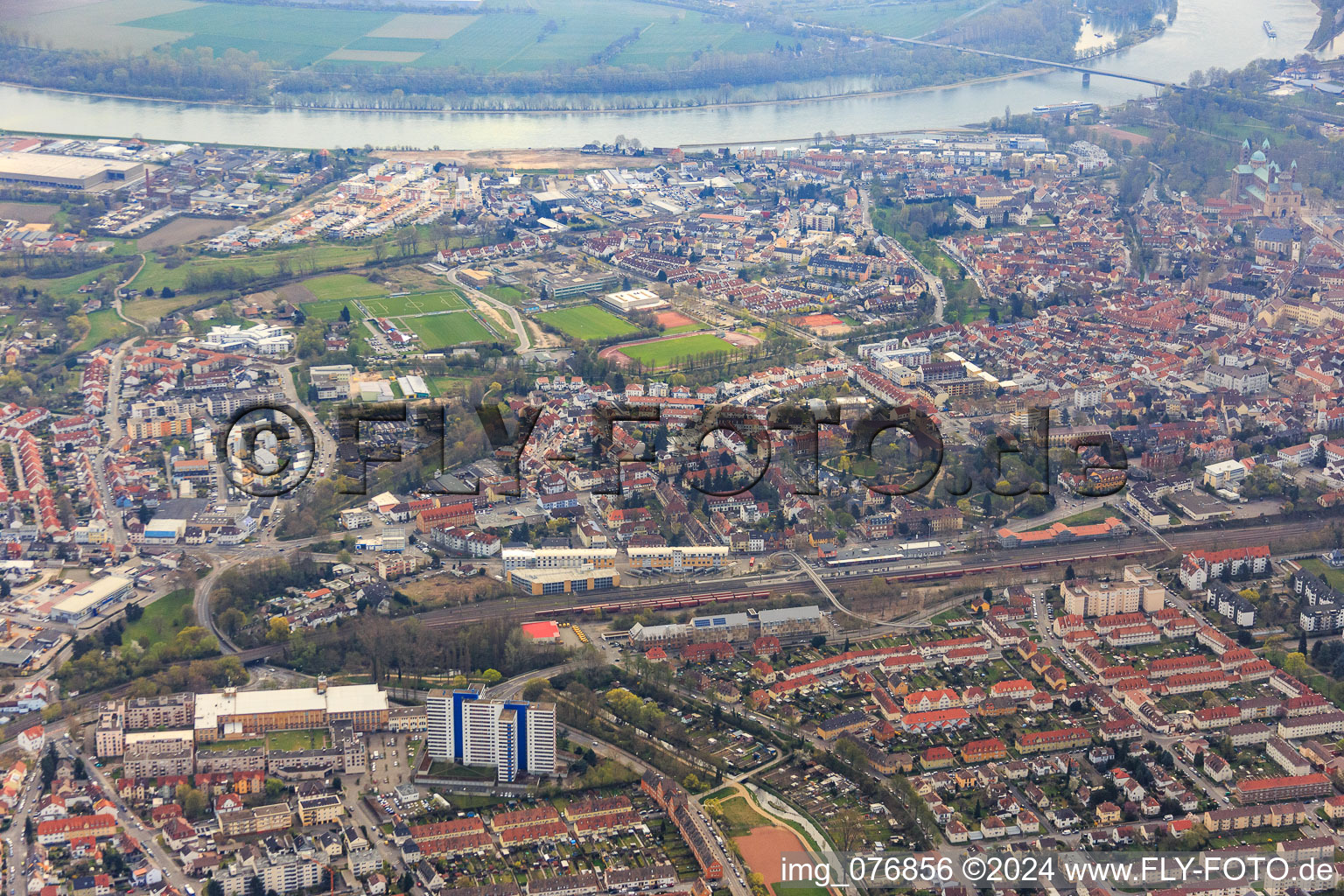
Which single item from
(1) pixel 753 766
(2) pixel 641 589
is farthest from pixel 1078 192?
(1) pixel 753 766

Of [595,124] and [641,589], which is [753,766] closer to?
[641,589]

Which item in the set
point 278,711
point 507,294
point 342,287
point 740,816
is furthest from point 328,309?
point 740,816

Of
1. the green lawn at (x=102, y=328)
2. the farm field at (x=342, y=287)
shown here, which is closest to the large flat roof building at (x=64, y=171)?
the farm field at (x=342, y=287)

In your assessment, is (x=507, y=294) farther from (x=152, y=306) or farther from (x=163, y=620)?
(x=163, y=620)

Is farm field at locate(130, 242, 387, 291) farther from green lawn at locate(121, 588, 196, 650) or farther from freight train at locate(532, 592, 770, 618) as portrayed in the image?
freight train at locate(532, 592, 770, 618)

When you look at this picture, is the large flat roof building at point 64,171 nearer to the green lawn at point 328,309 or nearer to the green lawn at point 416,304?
the green lawn at point 328,309

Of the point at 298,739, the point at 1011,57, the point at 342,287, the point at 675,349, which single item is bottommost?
the point at 298,739

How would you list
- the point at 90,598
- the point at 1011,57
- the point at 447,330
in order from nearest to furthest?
the point at 90,598 → the point at 447,330 → the point at 1011,57
